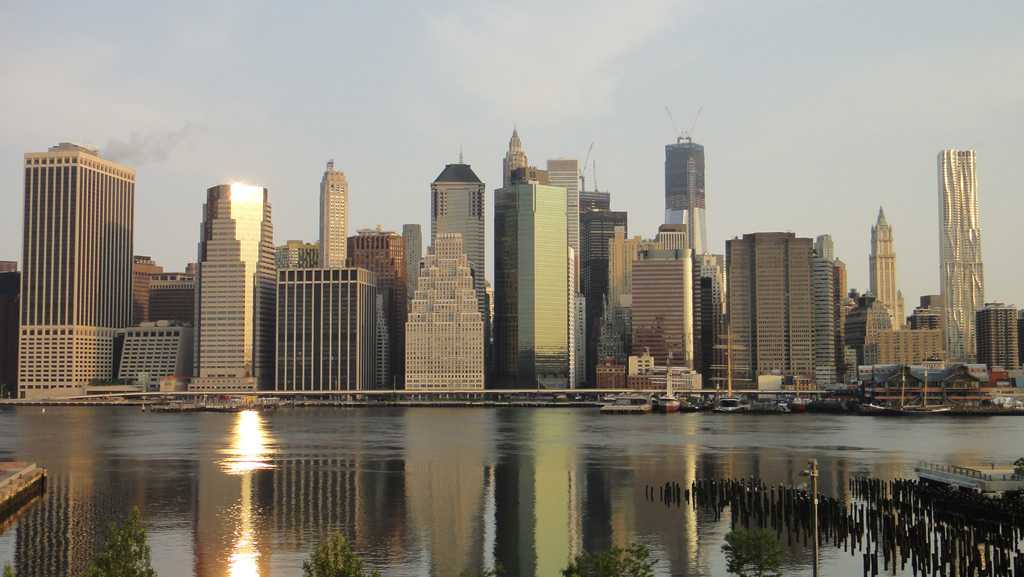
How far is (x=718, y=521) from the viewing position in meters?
88.4

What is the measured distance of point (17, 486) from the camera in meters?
98.8

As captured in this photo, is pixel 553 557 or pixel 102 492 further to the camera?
pixel 102 492

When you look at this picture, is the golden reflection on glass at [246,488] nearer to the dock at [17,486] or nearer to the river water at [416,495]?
the river water at [416,495]

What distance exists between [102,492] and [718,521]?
5466 centimetres

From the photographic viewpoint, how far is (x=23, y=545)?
7788 cm

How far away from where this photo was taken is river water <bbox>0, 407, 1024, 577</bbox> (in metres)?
75.0

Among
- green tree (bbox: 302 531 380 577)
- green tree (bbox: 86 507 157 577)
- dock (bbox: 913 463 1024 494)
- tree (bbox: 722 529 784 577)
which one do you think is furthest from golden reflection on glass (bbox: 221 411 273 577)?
dock (bbox: 913 463 1024 494)

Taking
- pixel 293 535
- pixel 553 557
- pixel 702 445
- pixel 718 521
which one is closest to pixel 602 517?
pixel 718 521

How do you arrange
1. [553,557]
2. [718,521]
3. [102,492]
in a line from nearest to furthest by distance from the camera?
[553,557] < [718,521] < [102,492]

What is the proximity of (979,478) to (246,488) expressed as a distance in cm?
6303

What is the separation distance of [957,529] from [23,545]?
200ft

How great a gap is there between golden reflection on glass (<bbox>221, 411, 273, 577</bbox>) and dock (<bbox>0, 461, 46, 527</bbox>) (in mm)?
17407

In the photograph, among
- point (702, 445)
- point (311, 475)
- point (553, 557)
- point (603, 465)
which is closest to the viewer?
point (553, 557)

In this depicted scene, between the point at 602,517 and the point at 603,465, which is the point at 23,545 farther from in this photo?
the point at 603,465
